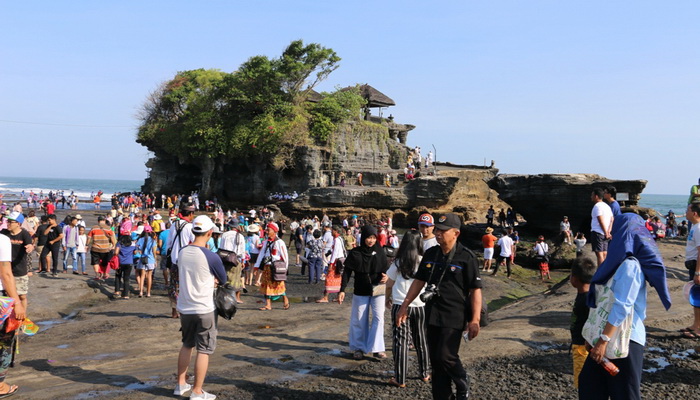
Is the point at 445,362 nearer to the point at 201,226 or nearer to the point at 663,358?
the point at 201,226

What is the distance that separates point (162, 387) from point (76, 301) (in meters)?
6.50

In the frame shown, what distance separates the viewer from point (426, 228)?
238 inches

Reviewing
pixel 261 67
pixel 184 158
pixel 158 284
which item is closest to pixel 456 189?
pixel 261 67

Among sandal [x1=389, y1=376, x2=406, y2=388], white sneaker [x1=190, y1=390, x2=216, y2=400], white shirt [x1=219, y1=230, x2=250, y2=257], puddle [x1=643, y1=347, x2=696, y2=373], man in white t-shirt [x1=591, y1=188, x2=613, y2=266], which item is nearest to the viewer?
white sneaker [x1=190, y1=390, x2=216, y2=400]

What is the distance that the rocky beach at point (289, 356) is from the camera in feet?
18.2

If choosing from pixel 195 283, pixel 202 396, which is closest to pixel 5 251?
pixel 195 283

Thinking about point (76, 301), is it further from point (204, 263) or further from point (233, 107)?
point (233, 107)

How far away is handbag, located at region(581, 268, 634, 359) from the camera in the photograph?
3.39 m

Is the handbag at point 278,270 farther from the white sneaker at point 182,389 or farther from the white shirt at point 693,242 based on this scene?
the white shirt at point 693,242

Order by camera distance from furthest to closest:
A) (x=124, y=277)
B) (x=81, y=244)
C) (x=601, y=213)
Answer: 1. (x=81, y=244)
2. (x=124, y=277)
3. (x=601, y=213)

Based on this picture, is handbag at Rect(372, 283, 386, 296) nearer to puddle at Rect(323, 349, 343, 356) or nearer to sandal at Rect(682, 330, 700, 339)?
puddle at Rect(323, 349, 343, 356)

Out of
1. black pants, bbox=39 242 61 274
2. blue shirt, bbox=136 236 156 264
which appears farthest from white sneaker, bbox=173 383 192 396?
black pants, bbox=39 242 61 274

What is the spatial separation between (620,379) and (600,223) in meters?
6.30

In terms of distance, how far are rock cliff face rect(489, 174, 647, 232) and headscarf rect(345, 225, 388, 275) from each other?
80.7ft
